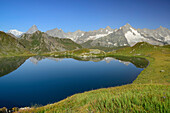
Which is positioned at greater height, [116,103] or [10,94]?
[116,103]

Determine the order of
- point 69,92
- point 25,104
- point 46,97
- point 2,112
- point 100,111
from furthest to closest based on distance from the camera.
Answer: point 69,92 → point 46,97 → point 25,104 → point 2,112 → point 100,111

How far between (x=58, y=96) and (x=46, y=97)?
4.37 meters

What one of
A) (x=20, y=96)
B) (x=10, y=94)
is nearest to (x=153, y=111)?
(x=20, y=96)

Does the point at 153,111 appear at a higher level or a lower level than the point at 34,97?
higher

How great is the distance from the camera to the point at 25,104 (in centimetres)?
3775

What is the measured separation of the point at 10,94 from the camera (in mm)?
46969

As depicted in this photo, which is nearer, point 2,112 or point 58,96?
point 2,112

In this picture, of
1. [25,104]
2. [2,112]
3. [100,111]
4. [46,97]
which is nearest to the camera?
[100,111]

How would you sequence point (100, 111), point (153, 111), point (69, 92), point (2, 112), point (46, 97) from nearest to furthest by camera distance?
point (153, 111)
point (100, 111)
point (2, 112)
point (46, 97)
point (69, 92)

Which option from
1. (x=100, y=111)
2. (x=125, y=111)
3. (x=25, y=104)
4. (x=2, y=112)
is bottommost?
(x=25, y=104)

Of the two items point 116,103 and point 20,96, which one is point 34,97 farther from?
point 116,103

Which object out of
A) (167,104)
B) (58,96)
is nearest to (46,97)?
(58,96)

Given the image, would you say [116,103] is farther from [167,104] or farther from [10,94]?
[10,94]

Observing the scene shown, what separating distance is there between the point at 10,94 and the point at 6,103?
925 centimetres
